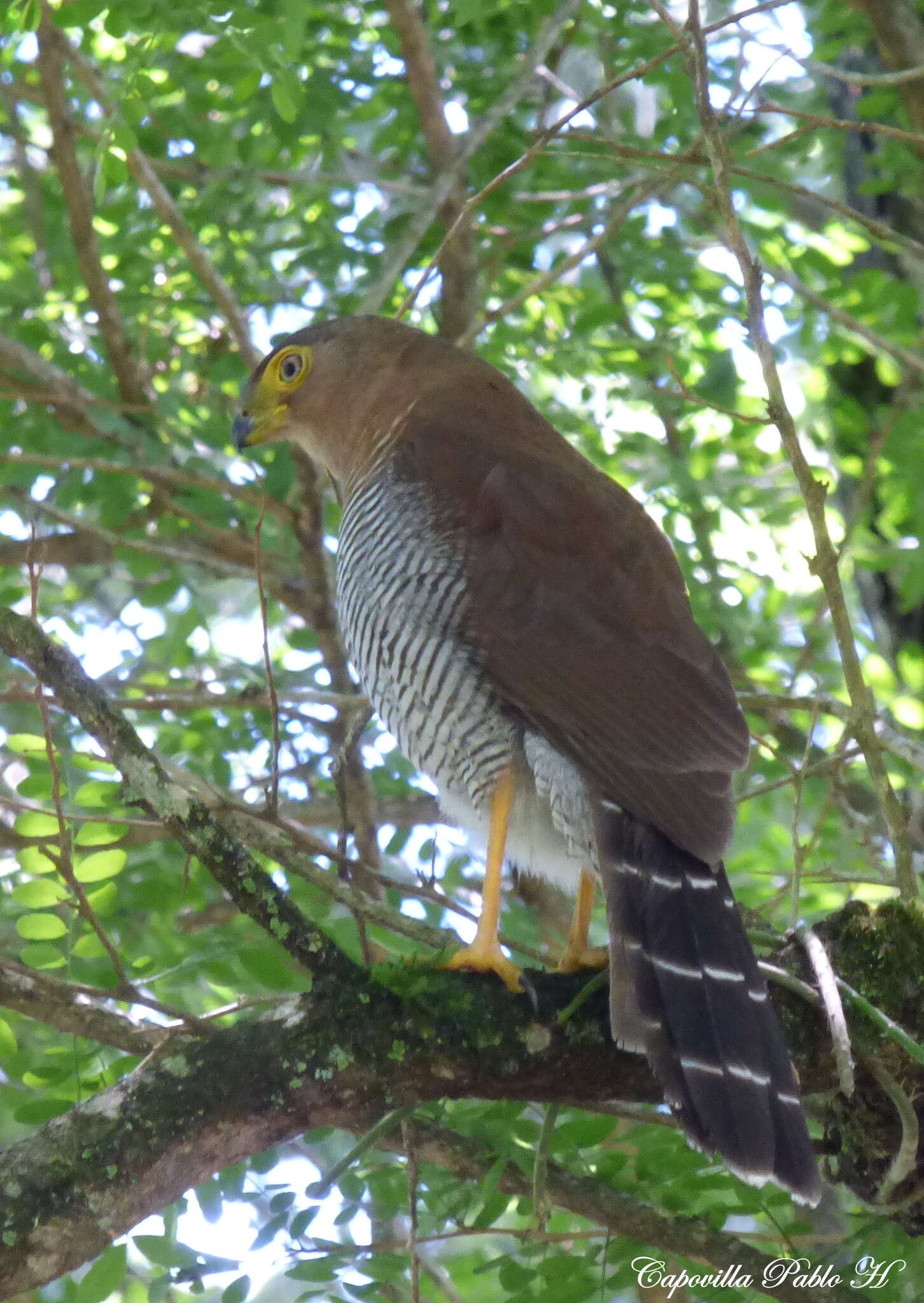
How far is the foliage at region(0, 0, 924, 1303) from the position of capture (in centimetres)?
407

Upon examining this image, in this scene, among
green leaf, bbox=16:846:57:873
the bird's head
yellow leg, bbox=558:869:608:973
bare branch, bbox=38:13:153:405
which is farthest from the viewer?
bare branch, bbox=38:13:153:405

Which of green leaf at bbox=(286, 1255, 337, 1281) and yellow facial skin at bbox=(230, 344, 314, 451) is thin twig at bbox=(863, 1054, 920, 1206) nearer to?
green leaf at bbox=(286, 1255, 337, 1281)

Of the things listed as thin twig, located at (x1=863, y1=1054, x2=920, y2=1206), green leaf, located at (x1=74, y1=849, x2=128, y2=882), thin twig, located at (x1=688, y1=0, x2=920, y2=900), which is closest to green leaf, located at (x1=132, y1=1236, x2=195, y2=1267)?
green leaf, located at (x1=74, y1=849, x2=128, y2=882)

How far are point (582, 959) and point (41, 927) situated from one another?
119 cm

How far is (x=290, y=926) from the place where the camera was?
242 centimetres

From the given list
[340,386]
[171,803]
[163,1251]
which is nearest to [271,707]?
[171,803]

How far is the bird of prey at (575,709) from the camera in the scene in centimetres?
242

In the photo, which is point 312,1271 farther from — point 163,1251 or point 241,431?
point 241,431

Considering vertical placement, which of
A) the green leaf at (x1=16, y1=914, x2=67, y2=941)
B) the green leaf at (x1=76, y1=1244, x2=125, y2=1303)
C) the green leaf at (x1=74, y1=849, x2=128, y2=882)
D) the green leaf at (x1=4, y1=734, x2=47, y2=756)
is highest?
the green leaf at (x1=4, y1=734, x2=47, y2=756)

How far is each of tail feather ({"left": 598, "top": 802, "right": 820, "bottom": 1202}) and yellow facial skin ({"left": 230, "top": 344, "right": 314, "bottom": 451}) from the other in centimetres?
204

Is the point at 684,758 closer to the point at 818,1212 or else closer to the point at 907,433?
the point at 818,1212

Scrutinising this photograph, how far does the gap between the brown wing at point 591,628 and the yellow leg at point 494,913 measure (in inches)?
8.3

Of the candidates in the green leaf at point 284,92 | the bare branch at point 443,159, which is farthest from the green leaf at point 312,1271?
the bare branch at point 443,159

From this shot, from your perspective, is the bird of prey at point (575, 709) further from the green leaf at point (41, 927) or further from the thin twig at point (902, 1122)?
the green leaf at point (41, 927)
